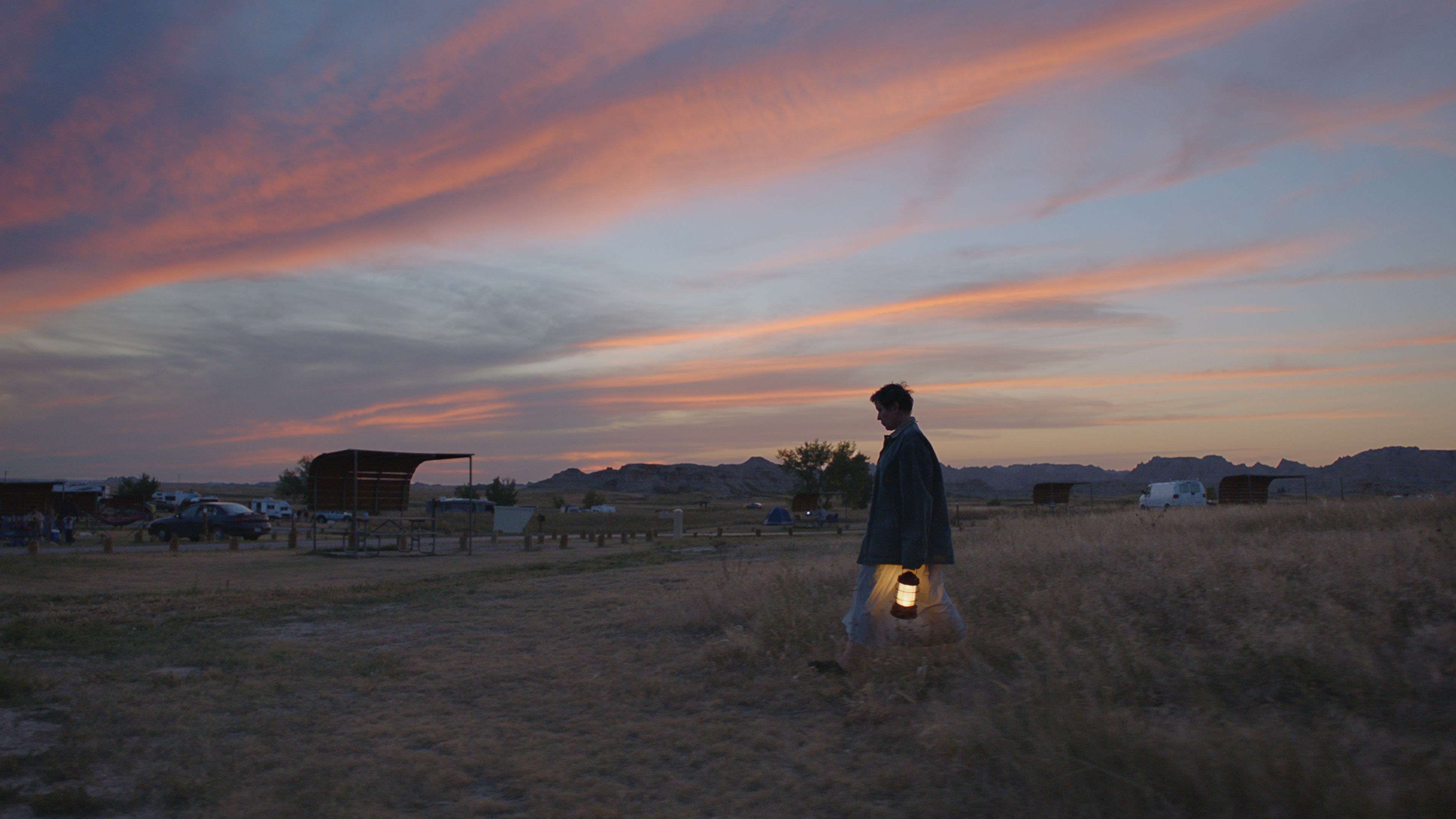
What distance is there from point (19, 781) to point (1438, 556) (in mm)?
8938

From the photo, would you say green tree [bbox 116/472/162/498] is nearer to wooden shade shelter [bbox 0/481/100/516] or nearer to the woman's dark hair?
wooden shade shelter [bbox 0/481/100/516]

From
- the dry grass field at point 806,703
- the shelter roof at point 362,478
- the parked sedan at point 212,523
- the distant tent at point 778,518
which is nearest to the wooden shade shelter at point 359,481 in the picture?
the shelter roof at point 362,478

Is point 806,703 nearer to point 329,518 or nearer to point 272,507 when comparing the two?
point 329,518

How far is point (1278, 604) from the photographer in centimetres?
548

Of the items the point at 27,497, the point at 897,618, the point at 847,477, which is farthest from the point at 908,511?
the point at 847,477

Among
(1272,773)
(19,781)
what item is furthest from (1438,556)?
(19,781)

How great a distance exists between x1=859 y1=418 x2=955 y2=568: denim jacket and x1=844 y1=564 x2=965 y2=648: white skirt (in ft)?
0.31

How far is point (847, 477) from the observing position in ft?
192

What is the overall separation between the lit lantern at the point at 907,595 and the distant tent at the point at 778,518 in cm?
3816

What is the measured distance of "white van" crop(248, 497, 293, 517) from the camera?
5862cm

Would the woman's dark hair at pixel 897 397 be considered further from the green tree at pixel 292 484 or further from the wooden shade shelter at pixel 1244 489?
the green tree at pixel 292 484

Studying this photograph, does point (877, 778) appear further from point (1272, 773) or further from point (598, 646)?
point (598, 646)

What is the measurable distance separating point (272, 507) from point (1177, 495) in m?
59.1

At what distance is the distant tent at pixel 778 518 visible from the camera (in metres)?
44.0
